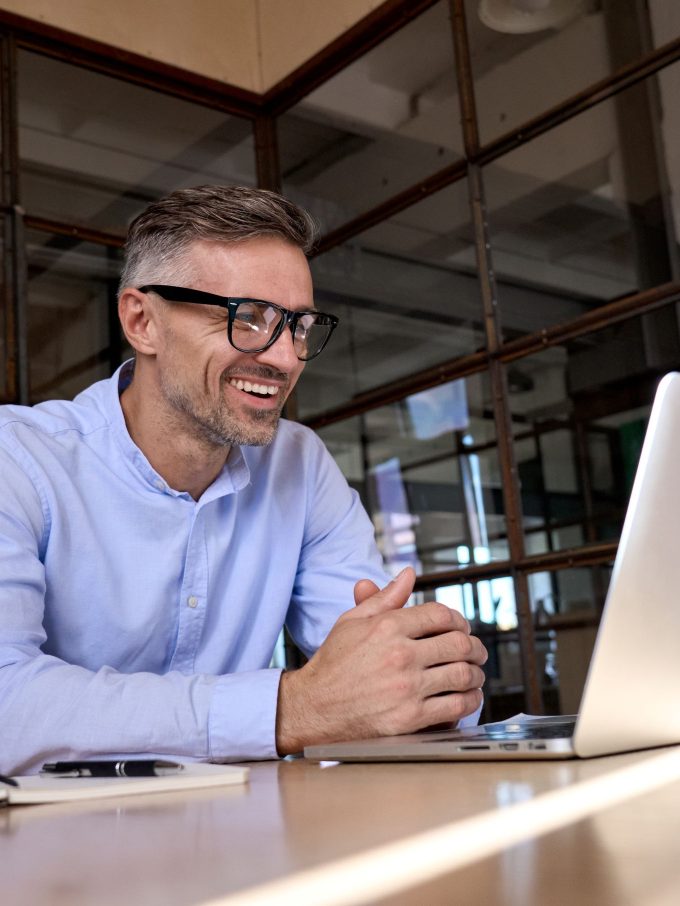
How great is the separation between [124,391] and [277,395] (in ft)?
0.98

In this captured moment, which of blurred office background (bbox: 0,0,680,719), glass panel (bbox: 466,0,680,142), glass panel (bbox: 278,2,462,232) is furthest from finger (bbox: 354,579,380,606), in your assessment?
glass panel (bbox: 278,2,462,232)

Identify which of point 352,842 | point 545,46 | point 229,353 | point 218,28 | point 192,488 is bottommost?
→ point 352,842

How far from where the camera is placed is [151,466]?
1.61 m

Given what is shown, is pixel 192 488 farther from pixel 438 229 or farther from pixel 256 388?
pixel 438 229

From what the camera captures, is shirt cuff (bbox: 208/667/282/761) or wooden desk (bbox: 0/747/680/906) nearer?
wooden desk (bbox: 0/747/680/906)

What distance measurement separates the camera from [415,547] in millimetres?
3314

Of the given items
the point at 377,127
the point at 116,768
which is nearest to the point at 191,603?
the point at 116,768

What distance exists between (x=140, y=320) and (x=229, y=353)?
207 mm

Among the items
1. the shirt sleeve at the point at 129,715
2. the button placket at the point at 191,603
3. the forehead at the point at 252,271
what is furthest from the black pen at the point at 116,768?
the forehead at the point at 252,271

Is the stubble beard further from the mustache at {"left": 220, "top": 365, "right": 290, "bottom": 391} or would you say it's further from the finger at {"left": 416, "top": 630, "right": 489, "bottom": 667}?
the finger at {"left": 416, "top": 630, "right": 489, "bottom": 667}

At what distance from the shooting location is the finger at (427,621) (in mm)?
1114

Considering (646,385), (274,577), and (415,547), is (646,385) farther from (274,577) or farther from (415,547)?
(274,577)

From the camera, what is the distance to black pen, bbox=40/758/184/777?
824 mm

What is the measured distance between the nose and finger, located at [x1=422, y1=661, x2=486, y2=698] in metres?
0.69
